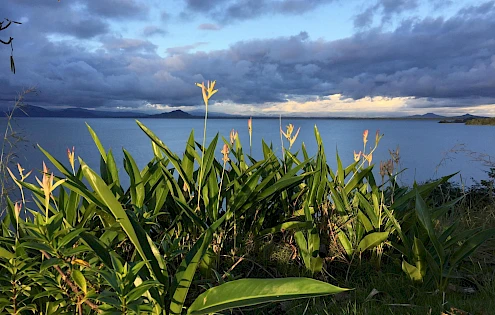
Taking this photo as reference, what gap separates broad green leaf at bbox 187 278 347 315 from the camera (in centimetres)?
130

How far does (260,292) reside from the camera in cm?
133

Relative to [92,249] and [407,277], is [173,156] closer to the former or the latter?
[92,249]

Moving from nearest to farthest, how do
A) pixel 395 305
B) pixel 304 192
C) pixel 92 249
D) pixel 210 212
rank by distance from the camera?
pixel 92 249
pixel 395 305
pixel 210 212
pixel 304 192

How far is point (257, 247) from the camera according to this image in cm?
246

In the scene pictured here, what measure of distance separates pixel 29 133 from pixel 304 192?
2.17 m

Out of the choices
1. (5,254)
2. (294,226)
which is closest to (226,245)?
(294,226)

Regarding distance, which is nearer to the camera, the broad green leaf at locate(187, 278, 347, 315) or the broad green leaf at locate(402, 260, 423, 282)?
the broad green leaf at locate(187, 278, 347, 315)

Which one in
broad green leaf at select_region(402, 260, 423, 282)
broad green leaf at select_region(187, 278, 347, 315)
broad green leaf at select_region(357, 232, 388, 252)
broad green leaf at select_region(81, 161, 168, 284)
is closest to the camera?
broad green leaf at select_region(187, 278, 347, 315)

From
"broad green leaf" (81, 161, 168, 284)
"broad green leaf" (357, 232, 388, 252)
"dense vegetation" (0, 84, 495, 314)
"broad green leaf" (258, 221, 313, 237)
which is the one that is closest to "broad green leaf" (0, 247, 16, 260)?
"dense vegetation" (0, 84, 495, 314)

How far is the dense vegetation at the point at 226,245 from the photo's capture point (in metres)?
1.44

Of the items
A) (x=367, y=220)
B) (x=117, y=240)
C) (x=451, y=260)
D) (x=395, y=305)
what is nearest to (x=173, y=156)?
(x=117, y=240)

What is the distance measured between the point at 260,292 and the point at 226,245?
1.05 meters

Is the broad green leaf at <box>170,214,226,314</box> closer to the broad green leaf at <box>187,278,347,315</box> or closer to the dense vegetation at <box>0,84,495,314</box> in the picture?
the dense vegetation at <box>0,84,495,314</box>

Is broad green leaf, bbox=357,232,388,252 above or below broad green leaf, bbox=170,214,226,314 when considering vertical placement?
below
